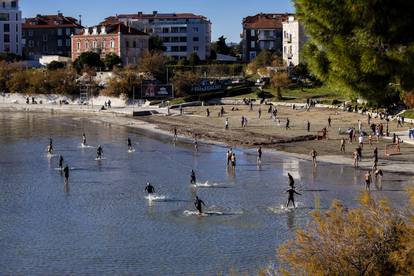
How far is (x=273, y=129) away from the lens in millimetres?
63219

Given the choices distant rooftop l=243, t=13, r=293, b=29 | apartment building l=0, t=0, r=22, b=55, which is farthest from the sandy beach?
distant rooftop l=243, t=13, r=293, b=29

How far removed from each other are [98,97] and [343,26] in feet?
288

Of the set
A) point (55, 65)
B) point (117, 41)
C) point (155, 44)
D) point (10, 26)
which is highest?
point (10, 26)

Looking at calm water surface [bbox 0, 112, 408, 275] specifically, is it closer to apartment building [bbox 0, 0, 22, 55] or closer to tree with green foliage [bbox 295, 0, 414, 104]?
tree with green foliage [bbox 295, 0, 414, 104]

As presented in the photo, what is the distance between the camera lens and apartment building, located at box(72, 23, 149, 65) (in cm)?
11581

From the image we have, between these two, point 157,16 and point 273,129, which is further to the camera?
point 157,16

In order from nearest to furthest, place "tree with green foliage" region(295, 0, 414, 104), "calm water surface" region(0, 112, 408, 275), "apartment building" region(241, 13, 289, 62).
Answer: "tree with green foliage" region(295, 0, 414, 104) < "calm water surface" region(0, 112, 408, 275) < "apartment building" region(241, 13, 289, 62)

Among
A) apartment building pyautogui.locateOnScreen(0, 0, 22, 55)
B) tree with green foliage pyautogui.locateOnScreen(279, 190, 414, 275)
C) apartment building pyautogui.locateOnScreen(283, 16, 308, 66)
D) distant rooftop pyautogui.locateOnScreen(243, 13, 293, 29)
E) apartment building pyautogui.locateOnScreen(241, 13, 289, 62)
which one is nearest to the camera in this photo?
tree with green foliage pyautogui.locateOnScreen(279, 190, 414, 275)

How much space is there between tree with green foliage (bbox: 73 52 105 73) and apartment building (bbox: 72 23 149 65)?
6136 millimetres

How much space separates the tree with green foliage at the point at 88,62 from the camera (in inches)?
4235

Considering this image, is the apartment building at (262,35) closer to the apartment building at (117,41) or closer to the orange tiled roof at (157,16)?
the orange tiled roof at (157,16)

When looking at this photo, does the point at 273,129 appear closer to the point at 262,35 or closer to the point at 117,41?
the point at 117,41

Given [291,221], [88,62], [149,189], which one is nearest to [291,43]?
[88,62]

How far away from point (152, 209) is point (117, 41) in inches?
3369
